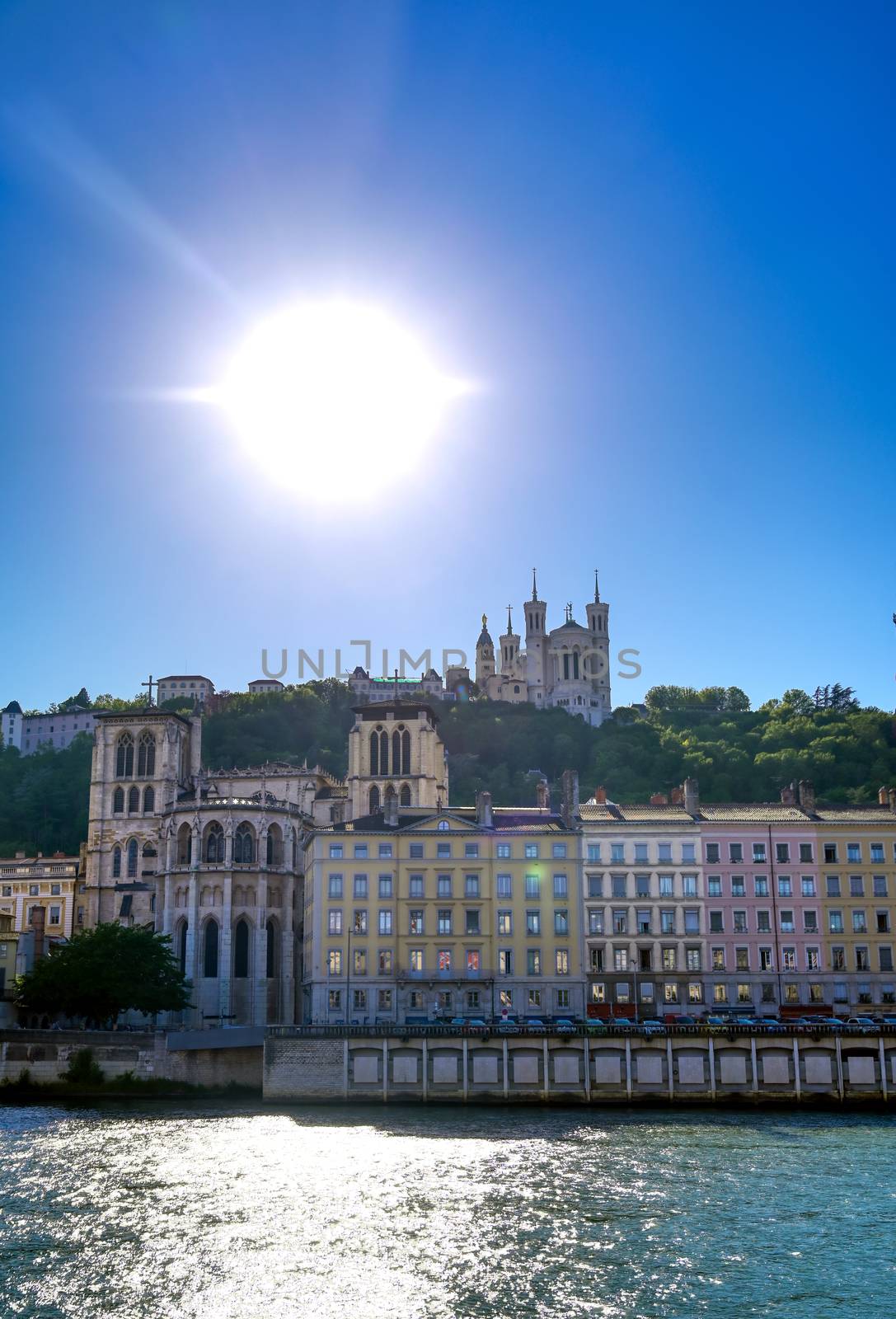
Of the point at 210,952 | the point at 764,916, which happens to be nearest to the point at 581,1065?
the point at 764,916

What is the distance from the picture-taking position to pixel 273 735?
18788cm

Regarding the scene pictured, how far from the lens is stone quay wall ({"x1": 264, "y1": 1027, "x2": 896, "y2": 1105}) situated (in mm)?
70125

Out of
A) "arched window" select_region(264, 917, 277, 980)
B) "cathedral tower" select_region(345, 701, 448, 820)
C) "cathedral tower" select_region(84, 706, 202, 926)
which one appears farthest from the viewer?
"cathedral tower" select_region(345, 701, 448, 820)

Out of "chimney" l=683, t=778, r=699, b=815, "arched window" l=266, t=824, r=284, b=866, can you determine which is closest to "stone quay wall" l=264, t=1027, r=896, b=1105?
"chimney" l=683, t=778, r=699, b=815

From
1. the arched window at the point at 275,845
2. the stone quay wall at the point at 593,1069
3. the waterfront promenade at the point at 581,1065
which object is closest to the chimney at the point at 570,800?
the waterfront promenade at the point at 581,1065

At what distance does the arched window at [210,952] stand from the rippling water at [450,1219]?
35.5 metres

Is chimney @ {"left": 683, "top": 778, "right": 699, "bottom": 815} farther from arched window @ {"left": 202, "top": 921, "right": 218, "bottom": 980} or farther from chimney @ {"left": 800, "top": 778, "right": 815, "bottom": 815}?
arched window @ {"left": 202, "top": 921, "right": 218, "bottom": 980}

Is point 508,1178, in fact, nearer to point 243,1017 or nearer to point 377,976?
point 377,976

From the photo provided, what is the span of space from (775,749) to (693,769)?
11.0 m

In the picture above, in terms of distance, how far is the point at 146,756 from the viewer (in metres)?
116

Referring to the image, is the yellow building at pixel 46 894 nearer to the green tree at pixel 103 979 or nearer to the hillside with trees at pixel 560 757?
the hillside with trees at pixel 560 757

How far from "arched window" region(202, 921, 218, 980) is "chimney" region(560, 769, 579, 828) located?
1126 inches

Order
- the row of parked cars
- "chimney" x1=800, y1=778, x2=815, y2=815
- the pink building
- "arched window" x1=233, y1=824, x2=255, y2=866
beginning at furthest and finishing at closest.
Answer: "arched window" x1=233, y1=824, x2=255, y2=866 → "chimney" x1=800, y1=778, x2=815, y2=815 → the pink building → the row of parked cars

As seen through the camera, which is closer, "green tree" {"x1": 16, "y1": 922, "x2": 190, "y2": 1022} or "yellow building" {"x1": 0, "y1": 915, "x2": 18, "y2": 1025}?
"green tree" {"x1": 16, "y1": 922, "x2": 190, "y2": 1022}
